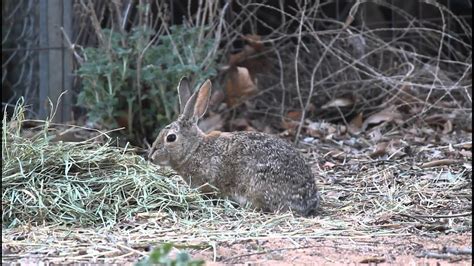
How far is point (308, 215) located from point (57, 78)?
3627 millimetres

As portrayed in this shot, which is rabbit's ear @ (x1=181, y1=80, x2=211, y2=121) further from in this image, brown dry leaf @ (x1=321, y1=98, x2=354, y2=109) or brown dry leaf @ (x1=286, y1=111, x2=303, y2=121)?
brown dry leaf @ (x1=321, y1=98, x2=354, y2=109)

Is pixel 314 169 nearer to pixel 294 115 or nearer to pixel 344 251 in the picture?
pixel 294 115

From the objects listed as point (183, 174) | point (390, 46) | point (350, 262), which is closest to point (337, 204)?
point (183, 174)

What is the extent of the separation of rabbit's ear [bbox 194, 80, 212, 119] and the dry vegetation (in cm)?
45

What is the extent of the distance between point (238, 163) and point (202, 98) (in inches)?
23.3

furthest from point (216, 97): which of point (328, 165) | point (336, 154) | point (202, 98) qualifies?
point (202, 98)

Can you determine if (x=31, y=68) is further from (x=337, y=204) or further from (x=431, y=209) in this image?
(x=431, y=209)

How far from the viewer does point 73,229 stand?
4754 millimetres

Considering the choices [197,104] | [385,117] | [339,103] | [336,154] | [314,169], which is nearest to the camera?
[197,104]

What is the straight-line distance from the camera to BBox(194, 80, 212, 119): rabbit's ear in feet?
19.2

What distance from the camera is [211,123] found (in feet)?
25.7

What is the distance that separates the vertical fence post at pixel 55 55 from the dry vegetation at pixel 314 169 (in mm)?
1251

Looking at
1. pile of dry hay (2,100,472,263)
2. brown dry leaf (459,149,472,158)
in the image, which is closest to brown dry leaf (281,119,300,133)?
brown dry leaf (459,149,472,158)

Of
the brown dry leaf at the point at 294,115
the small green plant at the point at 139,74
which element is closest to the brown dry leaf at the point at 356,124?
the brown dry leaf at the point at 294,115
